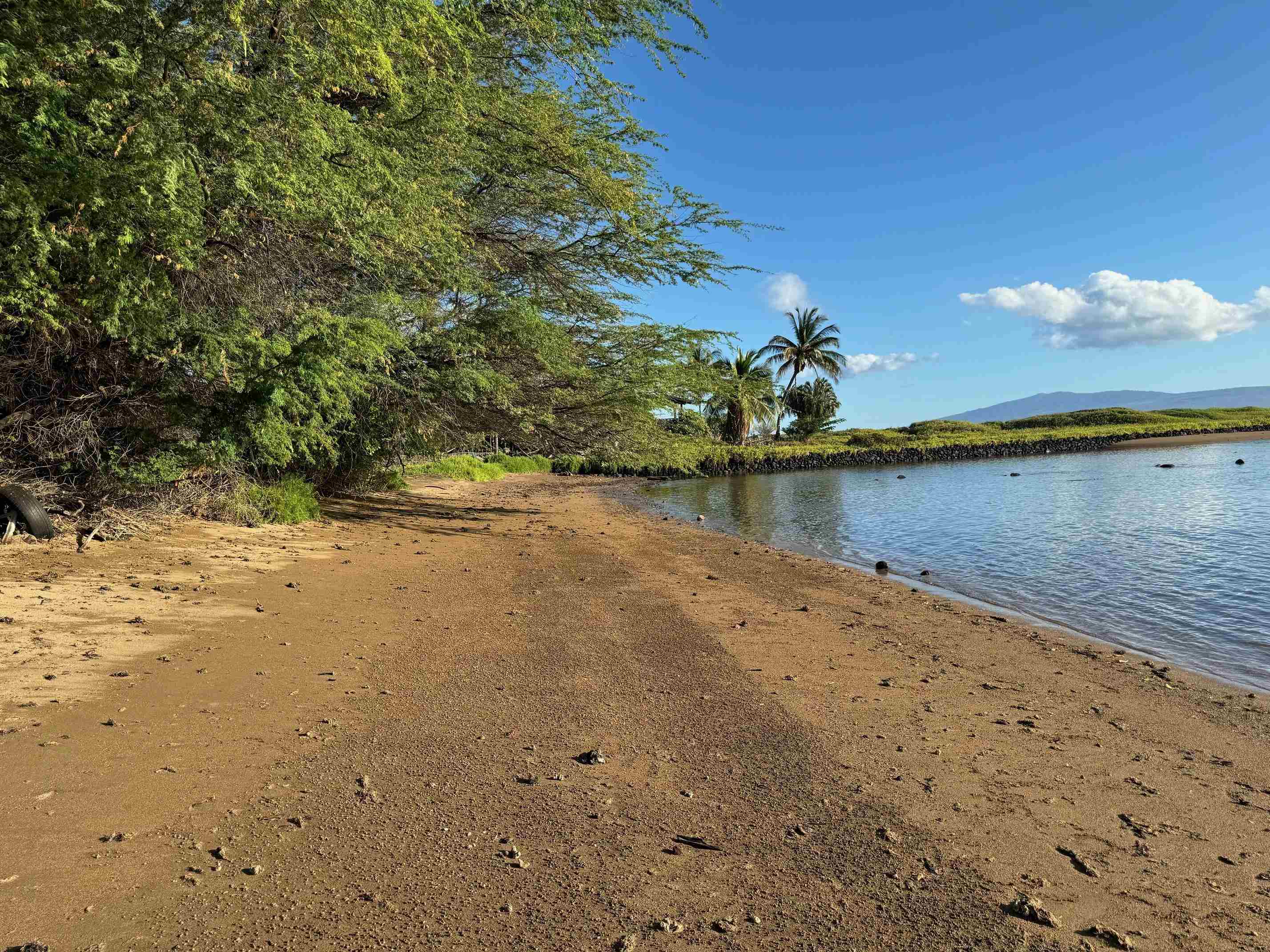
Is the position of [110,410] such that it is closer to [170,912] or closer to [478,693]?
[478,693]

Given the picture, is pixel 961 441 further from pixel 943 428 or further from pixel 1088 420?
pixel 1088 420

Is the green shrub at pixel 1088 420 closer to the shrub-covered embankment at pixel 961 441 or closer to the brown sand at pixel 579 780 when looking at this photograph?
the shrub-covered embankment at pixel 961 441

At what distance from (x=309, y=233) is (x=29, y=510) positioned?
13.9 feet

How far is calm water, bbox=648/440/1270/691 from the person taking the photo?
24.9 ft

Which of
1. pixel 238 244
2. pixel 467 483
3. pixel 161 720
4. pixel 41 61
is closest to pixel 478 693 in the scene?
pixel 161 720

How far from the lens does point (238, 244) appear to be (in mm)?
8055

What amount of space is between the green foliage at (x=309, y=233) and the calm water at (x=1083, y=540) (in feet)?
20.1

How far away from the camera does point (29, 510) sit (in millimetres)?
6785

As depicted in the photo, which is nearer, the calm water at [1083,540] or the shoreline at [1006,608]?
the shoreline at [1006,608]

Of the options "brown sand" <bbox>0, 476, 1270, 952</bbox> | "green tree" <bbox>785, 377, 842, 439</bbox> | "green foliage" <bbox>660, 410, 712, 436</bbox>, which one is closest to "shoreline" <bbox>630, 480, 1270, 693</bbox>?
"brown sand" <bbox>0, 476, 1270, 952</bbox>

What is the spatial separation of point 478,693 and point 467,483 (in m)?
23.7

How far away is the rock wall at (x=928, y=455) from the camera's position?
45719 mm

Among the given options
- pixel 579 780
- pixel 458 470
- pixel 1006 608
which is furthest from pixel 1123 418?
pixel 579 780

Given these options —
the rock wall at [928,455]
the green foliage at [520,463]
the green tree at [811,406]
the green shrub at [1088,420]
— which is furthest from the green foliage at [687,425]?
the green shrub at [1088,420]
